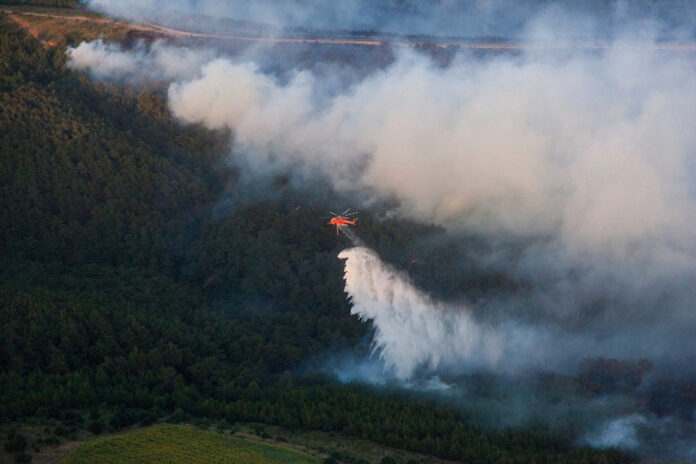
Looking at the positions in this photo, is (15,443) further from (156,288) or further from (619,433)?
(619,433)

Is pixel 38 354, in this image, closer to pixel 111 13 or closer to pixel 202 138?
pixel 202 138

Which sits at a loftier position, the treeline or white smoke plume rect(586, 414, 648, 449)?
the treeline

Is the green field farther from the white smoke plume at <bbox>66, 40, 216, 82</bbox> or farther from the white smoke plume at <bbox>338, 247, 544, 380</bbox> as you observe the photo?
the white smoke plume at <bbox>66, 40, 216, 82</bbox>

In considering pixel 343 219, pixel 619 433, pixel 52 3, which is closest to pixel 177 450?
pixel 619 433

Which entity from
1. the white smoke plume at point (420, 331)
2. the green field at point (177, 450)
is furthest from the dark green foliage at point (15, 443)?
the white smoke plume at point (420, 331)

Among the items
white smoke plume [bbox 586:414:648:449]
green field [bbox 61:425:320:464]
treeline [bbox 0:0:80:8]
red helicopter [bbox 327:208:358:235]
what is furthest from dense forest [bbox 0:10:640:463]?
treeline [bbox 0:0:80:8]
